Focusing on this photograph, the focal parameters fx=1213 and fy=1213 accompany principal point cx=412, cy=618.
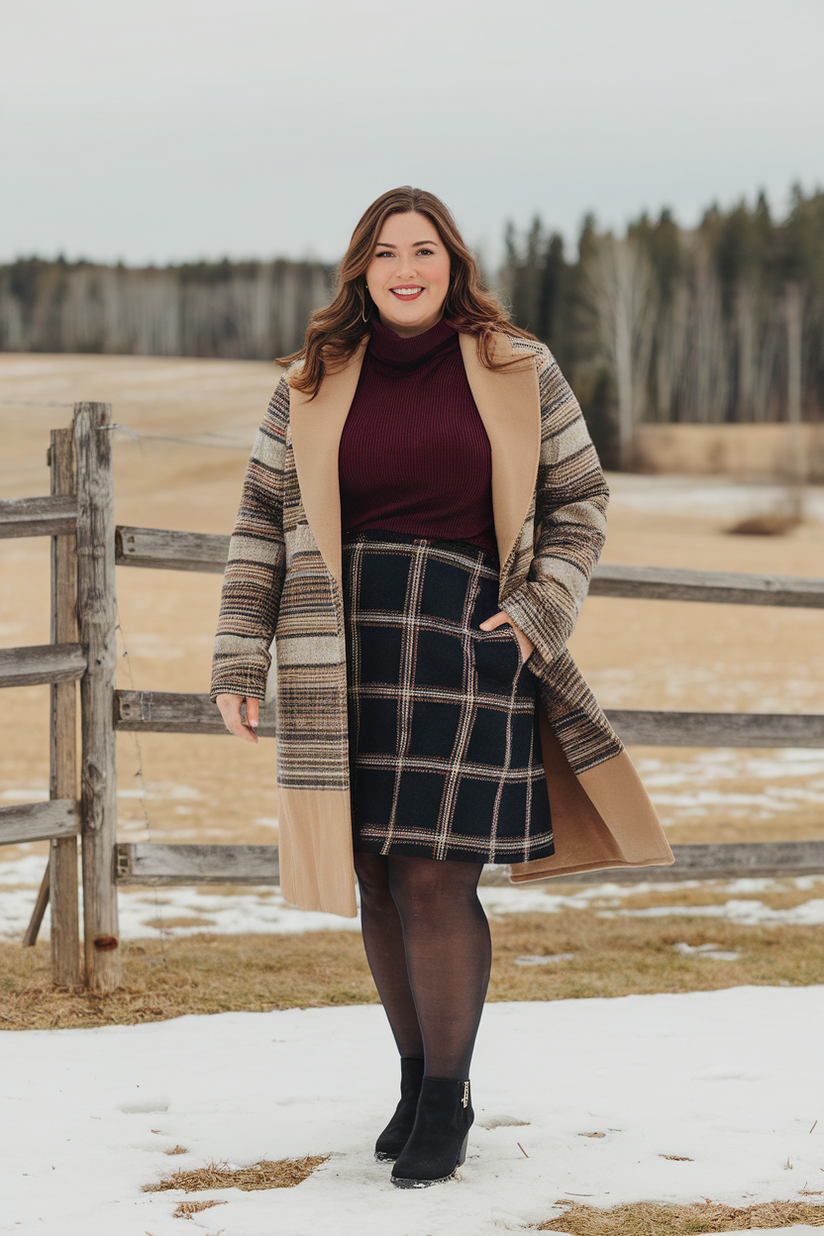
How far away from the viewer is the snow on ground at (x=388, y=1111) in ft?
6.09

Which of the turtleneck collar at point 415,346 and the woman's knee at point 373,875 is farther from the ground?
→ the turtleneck collar at point 415,346

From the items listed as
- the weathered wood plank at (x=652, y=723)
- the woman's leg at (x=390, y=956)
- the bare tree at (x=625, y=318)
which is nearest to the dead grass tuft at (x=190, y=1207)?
the woman's leg at (x=390, y=956)

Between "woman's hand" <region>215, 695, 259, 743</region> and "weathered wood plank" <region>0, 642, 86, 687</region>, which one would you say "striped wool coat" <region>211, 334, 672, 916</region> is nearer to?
"woman's hand" <region>215, 695, 259, 743</region>

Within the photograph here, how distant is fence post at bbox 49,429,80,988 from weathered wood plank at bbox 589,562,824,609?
1.60m

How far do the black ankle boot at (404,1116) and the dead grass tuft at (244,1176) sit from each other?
107 millimetres

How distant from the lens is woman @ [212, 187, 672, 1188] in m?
1.98

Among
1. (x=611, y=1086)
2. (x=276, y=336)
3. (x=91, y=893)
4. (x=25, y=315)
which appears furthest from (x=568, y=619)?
(x=25, y=315)

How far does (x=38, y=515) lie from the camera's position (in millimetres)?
3285

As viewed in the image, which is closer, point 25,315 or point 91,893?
point 91,893

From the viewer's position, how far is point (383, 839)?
6.50 ft

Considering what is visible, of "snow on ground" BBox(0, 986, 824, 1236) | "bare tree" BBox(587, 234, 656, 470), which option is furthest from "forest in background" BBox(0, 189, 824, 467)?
"snow on ground" BBox(0, 986, 824, 1236)

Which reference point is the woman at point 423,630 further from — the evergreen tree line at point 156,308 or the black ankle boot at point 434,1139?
the evergreen tree line at point 156,308

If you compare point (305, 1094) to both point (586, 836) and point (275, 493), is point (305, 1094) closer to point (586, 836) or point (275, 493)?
point (586, 836)

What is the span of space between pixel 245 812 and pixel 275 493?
528 centimetres
